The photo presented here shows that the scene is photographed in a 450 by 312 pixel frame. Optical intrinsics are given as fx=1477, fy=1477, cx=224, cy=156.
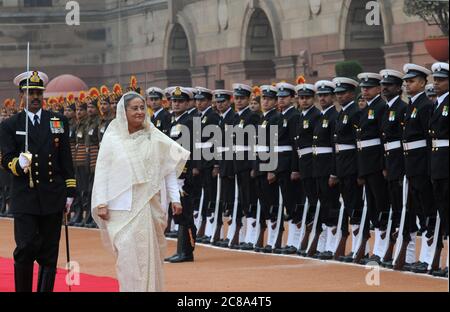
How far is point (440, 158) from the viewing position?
44.9 ft

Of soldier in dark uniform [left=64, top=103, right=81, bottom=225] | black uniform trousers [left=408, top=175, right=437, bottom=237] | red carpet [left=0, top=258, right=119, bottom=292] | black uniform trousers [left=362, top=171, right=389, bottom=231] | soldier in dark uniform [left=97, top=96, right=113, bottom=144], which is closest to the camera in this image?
red carpet [left=0, top=258, right=119, bottom=292]

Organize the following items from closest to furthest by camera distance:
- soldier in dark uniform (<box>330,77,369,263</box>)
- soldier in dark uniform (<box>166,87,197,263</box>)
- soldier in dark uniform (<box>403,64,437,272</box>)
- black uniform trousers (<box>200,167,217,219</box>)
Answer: soldier in dark uniform (<box>403,64,437,272</box>) < soldier in dark uniform (<box>330,77,369,263</box>) < soldier in dark uniform (<box>166,87,197,263</box>) < black uniform trousers (<box>200,167,217,219</box>)

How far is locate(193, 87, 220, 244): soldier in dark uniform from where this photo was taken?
1898 cm

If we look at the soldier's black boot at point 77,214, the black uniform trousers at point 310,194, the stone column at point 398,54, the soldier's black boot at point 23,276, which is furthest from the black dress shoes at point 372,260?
the stone column at point 398,54

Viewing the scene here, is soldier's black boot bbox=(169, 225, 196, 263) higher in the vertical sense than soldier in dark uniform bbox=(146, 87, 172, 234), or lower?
lower

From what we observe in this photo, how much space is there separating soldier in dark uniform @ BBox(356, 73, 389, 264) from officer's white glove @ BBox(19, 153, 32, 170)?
180 inches

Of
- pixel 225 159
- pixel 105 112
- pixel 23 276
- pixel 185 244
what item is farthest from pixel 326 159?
pixel 105 112

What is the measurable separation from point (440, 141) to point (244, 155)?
5.06 metres

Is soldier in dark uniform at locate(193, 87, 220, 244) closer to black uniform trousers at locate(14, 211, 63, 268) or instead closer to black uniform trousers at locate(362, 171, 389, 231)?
black uniform trousers at locate(362, 171, 389, 231)

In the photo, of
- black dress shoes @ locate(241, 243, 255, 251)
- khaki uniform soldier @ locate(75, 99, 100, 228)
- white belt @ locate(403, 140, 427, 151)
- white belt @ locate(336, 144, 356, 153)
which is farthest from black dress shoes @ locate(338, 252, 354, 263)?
khaki uniform soldier @ locate(75, 99, 100, 228)

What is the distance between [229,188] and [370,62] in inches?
500

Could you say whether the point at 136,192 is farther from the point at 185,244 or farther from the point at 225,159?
the point at 225,159

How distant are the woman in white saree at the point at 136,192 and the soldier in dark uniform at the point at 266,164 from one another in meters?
5.92

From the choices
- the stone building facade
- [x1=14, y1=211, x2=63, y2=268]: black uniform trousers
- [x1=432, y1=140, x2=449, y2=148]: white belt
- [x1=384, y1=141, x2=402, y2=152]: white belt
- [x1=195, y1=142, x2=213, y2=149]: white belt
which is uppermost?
the stone building facade
